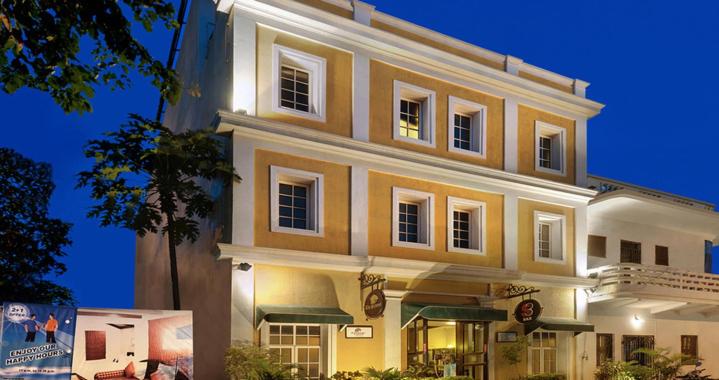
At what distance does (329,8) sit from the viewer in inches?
719

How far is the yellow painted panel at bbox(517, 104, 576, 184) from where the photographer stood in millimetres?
21750

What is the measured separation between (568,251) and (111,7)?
17855mm

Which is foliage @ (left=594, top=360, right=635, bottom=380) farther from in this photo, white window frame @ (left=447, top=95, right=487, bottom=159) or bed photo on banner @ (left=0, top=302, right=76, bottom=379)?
bed photo on banner @ (left=0, top=302, right=76, bottom=379)

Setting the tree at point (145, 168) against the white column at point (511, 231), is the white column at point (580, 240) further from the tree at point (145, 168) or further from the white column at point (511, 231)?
the tree at point (145, 168)

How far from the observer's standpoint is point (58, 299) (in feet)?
93.9

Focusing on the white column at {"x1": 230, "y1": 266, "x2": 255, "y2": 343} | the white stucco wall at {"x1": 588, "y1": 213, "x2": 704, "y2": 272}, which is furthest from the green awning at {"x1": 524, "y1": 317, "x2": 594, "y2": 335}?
the white column at {"x1": 230, "y1": 266, "x2": 255, "y2": 343}

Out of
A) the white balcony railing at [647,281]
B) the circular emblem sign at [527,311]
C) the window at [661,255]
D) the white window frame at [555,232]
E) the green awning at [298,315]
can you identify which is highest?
the white window frame at [555,232]

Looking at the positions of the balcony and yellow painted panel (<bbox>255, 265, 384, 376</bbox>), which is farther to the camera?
the balcony

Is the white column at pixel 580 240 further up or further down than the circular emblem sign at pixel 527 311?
further up

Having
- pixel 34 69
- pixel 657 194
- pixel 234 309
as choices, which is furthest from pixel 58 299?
pixel 657 194

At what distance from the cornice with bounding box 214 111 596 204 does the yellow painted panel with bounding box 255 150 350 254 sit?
1.51ft

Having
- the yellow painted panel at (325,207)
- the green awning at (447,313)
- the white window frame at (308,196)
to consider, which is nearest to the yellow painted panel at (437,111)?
the yellow painted panel at (325,207)

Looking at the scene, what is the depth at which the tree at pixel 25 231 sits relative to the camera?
24.8 metres

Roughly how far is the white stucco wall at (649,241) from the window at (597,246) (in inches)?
5.4
